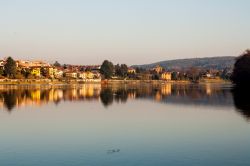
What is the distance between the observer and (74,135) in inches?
835

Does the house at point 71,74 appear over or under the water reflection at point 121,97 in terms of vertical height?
over

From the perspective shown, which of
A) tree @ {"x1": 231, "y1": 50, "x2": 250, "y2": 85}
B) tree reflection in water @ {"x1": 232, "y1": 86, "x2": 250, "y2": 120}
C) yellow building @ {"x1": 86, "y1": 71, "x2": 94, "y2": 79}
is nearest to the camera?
tree reflection in water @ {"x1": 232, "y1": 86, "x2": 250, "y2": 120}

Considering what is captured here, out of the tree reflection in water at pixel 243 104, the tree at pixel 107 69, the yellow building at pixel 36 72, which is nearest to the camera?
the tree reflection in water at pixel 243 104

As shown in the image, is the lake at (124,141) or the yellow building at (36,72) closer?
the lake at (124,141)

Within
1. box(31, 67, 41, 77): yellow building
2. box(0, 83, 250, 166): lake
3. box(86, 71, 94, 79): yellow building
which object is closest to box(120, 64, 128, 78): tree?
box(86, 71, 94, 79): yellow building

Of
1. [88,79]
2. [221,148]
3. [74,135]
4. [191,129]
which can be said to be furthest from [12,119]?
[88,79]

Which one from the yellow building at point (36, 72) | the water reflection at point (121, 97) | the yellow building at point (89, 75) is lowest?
the water reflection at point (121, 97)

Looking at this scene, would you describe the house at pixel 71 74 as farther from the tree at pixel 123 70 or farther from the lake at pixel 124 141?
the lake at pixel 124 141

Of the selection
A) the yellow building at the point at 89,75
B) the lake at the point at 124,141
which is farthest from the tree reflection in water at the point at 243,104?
the yellow building at the point at 89,75

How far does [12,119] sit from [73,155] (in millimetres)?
13735

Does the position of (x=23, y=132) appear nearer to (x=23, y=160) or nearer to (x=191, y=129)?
(x=23, y=160)

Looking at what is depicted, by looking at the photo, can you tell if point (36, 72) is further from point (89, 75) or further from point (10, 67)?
point (89, 75)

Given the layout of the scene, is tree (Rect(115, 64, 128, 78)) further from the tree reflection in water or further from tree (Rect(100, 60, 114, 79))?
the tree reflection in water

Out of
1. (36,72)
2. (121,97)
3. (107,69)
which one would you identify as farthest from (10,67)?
(121,97)
